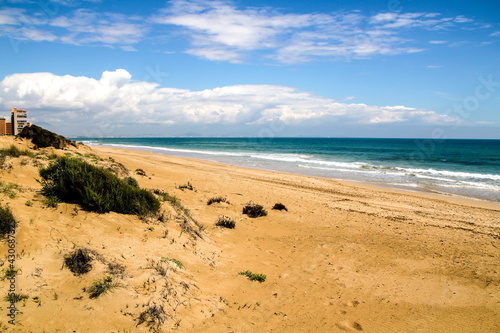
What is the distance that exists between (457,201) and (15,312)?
17765mm

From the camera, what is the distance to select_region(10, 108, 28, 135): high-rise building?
22297 millimetres

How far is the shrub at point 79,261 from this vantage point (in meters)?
4.12

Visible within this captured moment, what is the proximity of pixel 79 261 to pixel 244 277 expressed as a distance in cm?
294

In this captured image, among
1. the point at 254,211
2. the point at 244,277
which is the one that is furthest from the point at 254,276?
the point at 254,211

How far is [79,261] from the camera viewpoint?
13.8ft

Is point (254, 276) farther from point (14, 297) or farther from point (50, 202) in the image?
point (50, 202)

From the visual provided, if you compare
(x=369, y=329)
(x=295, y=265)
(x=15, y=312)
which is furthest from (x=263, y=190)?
(x=15, y=312)

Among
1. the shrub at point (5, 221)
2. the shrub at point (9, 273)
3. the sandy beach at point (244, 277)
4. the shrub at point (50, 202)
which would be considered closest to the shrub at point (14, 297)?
the sandy beach at point (244, 277)

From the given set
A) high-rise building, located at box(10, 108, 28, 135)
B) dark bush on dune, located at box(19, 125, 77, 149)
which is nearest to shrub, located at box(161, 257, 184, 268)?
dark bush on dune, located at box(19, 125, 77, 149)

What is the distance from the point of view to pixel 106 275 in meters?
4.19

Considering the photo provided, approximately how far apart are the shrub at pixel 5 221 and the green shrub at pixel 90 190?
136 cm

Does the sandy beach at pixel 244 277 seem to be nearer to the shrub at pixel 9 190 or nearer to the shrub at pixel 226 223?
the shrub at pixel 9 190

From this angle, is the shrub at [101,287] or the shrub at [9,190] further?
the shrub at [9,190]

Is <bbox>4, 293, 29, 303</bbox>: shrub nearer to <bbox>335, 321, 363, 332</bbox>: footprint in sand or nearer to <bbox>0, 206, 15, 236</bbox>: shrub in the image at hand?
<bbox>0, 206, 15, 236</bbox>: shrub
